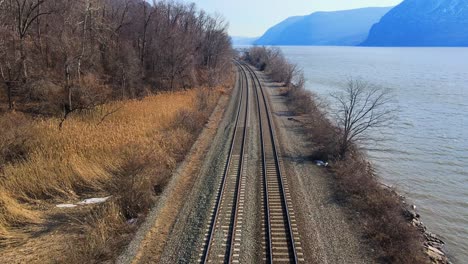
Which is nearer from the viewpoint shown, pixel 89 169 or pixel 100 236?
pixel 100 236

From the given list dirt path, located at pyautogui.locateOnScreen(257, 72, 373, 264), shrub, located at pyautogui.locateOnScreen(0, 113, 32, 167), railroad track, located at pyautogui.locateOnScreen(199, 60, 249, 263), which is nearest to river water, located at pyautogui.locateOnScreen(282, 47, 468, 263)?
dirt path, located at pyautogui.locateOnScreen(257, 72, 373, 264)

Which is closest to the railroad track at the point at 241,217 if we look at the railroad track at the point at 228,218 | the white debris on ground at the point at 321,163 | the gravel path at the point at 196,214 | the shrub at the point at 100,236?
the railroad track at the point at 228,218

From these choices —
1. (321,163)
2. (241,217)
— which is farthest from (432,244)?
(241,217)

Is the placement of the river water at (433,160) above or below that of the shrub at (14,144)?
below

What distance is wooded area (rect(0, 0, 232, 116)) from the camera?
29.5 meters

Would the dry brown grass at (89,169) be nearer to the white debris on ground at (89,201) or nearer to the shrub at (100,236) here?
the shrub at (100,236)

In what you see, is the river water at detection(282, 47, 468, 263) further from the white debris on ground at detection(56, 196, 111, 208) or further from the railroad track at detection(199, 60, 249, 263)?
the white debris on ground at detection(56, 196, 111, 208)

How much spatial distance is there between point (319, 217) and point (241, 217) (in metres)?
3.02

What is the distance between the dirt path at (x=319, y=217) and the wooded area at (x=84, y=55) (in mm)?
14183

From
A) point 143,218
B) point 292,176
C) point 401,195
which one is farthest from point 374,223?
point 143,218

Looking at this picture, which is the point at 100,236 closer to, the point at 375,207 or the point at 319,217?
the point at 319,217

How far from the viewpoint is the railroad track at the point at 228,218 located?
11000 mm

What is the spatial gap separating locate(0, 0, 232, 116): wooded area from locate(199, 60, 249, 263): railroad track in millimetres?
11085

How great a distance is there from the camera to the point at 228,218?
13.2 meters
